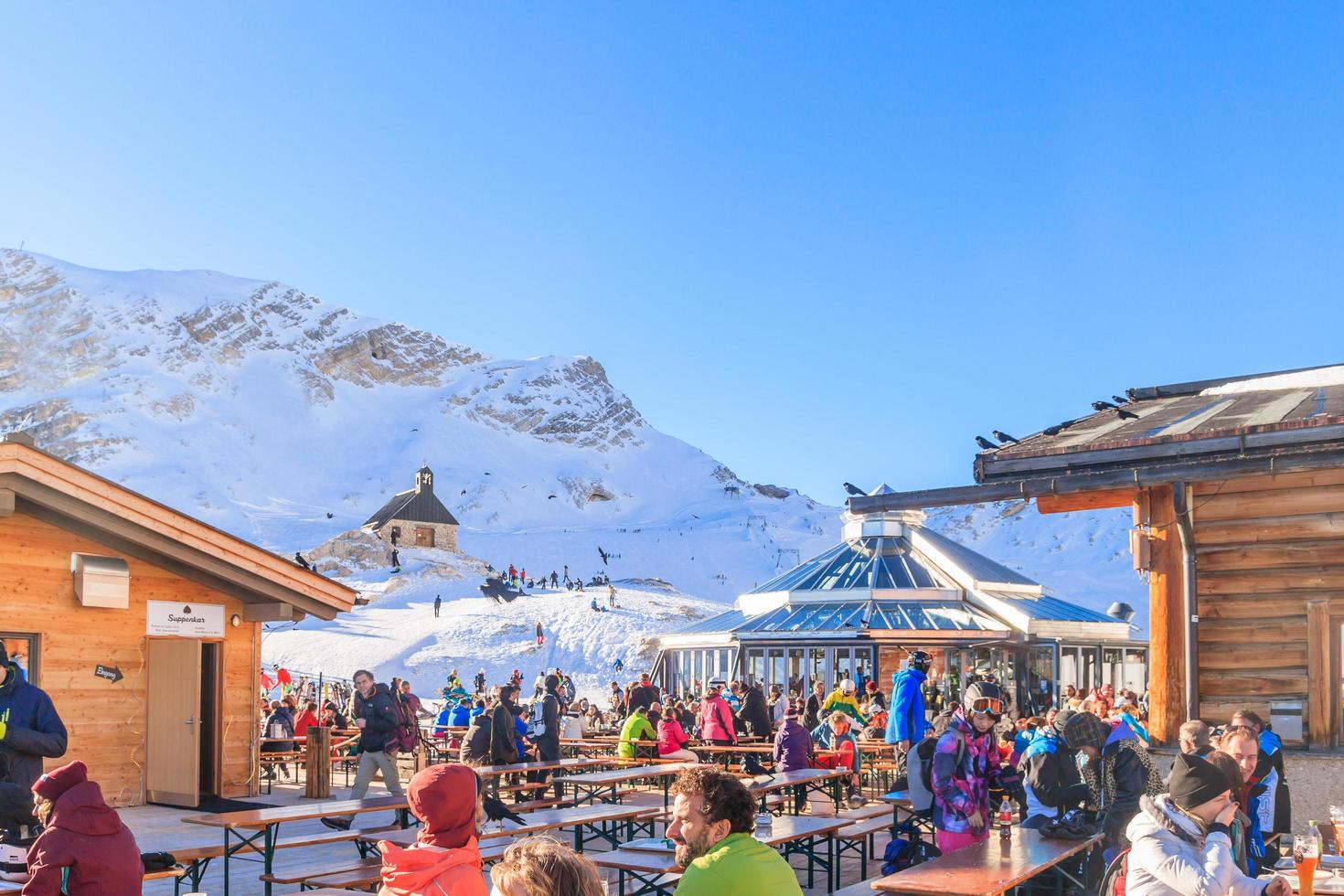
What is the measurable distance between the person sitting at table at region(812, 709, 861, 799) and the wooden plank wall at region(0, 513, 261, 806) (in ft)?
19.6

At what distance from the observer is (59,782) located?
439cm

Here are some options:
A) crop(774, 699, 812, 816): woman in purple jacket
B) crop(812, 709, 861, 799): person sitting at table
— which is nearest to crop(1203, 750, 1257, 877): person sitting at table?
crop(774, 699, 812, 816): woman in purple jacket

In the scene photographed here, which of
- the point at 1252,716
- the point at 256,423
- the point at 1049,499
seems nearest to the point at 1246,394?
the point at 1049,499

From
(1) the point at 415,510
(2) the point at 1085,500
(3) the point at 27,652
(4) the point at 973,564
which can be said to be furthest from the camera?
(1) the point at 415,510

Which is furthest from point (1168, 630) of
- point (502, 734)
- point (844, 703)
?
point (844, 703)

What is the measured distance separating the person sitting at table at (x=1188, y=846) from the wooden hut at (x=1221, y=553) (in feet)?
14.8

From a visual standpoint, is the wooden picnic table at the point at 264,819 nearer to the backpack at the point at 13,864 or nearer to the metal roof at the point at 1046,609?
the backpack at the point at 13,864

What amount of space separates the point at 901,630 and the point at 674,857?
17323mm

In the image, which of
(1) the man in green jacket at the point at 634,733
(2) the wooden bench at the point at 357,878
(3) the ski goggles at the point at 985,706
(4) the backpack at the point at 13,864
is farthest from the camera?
(1) the man in green jacket at the point at 634,733

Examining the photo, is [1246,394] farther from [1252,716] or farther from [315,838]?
[315,838]

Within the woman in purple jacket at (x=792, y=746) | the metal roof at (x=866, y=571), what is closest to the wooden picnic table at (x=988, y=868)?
the woman in purple jacket at (x=792, y=746)

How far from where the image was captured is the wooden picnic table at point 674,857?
6148 millimetres

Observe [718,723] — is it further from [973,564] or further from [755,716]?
[973,564]

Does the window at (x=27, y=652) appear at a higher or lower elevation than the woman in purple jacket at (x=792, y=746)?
higher
